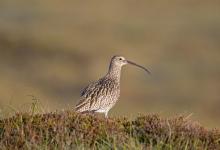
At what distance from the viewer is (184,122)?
1182 centimetres

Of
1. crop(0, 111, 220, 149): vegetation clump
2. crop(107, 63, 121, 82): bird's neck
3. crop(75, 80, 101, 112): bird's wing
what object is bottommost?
crop(0, 111, 220, 149): vegetation clump

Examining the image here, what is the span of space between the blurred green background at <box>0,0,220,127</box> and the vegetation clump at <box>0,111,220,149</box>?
49.0 feet

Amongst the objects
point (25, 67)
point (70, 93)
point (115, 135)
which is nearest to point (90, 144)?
point (115, 135)

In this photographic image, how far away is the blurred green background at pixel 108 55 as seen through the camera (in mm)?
37219

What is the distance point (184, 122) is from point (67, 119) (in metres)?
1.31

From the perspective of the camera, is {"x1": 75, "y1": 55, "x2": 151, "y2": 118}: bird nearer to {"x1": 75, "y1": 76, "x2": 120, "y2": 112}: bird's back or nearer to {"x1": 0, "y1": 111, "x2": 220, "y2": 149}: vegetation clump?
{"x1": 75, "y1": 76, "x2": 120, "y2": 112}: bird's back

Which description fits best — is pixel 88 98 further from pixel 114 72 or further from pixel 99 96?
pixel 114 72

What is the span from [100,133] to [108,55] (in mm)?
33462

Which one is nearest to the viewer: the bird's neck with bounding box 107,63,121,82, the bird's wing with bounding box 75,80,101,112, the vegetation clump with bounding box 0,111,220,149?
the vegetation clump with bounding box 0,111,220,149

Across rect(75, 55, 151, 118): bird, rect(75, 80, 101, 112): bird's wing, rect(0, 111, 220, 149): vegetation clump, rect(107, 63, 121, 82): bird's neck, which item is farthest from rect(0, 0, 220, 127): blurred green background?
rect(0, 111, 220, 149): vegetation clump

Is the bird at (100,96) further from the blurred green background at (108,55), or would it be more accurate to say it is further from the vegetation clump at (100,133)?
the blurred green background at (108,55)

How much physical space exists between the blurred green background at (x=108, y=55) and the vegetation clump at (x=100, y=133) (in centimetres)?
1493

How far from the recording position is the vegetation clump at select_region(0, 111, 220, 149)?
1098 centimetres

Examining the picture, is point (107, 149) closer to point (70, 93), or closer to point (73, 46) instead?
point (70, 93)
